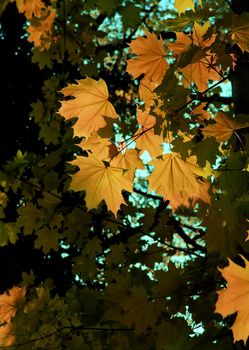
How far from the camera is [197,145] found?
2080 millimetres

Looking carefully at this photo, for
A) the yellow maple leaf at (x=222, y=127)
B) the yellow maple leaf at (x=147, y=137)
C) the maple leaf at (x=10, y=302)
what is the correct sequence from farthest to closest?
the maple leaf at (x=10, y=302) → the yellow maple leaf at (x=147, y=137) → the yellow maple leaf at (x=222, y=127)

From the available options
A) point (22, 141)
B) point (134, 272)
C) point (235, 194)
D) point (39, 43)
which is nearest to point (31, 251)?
point (22, 141)

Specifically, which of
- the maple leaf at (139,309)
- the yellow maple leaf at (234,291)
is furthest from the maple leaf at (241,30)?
the maple leaf at (139,309)

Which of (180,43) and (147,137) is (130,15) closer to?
(180,43)

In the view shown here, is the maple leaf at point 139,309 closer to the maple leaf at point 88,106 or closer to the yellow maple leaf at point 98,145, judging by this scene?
the yellow maple leaf at point 98,145

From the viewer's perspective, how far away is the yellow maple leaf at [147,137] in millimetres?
2174

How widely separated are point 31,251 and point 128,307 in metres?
5.81

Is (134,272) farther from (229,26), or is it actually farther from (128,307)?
(229,26)

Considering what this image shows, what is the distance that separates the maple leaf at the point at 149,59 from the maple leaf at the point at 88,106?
0.72 feet

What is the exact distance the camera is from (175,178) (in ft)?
7.25

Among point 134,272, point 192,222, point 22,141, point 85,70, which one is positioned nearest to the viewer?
point 134,272

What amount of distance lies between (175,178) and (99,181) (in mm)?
388

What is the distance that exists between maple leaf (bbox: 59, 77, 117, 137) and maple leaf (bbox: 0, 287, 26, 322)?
5.13 ft

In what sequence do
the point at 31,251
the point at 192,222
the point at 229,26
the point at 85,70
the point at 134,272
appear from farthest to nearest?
the point at 192,222, the point at 31,251, the point at 85,70, the point at 134,272, the point at 229,26
